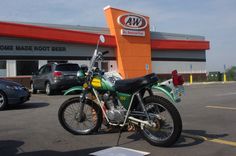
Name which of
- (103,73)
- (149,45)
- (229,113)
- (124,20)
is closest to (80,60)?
(124,20)

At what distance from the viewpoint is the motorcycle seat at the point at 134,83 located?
5523mm

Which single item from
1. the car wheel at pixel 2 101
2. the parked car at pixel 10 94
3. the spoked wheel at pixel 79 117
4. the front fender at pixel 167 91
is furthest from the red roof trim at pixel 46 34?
the front fender at pixel 167 91

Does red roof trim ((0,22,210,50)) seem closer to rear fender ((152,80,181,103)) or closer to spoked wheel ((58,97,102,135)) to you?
spoked wheel ((58,97,102,135))

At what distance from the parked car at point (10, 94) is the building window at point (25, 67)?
1455cm

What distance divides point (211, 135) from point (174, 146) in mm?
1140

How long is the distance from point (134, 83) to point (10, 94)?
6.12 metres

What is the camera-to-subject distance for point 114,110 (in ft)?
19.1

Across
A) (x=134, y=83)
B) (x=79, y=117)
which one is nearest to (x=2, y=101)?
(x=79, y=117)

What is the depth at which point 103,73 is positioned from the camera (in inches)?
241

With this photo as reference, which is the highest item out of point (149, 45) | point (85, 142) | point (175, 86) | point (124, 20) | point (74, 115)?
point (124, 20)

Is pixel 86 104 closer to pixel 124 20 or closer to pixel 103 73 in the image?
pixel 103 73

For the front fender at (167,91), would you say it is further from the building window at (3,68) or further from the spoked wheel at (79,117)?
the building window at (3,68)

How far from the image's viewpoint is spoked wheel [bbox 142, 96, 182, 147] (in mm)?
5152

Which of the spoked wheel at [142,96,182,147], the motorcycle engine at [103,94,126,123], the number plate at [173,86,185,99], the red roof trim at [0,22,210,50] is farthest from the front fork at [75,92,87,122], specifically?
the red roof trim at [0,22,210,50]
